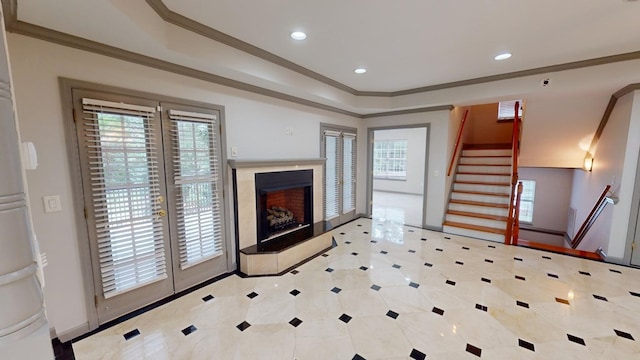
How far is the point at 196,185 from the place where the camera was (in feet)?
9.47

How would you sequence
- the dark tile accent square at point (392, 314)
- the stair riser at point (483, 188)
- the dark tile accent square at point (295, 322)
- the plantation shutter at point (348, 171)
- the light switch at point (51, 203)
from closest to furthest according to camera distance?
the light switch at point (51, 203) < the dark tile accent square at point (295, 322) < the dark tile accent square at point (392, 314) < the stair riser at point (483, 188) < the plantation shutter at point (348, 171)

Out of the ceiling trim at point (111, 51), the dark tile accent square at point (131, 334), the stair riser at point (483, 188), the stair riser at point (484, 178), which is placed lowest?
the dark tile accent square at point (131, 334)

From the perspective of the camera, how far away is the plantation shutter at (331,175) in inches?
194

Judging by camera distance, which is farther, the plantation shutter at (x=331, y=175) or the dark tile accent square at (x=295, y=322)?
the plantation shutter at (x=331, y=175)

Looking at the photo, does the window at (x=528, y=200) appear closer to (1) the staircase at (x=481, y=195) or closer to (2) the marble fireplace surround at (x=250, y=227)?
(1) the staircase at (x=481, y=195)

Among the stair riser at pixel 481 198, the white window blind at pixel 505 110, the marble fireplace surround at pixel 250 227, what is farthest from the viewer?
the white window blind at pixel 505 110

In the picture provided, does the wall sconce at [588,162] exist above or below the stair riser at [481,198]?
above

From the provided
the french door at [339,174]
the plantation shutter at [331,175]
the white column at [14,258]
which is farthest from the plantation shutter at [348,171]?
the white column at [14,258]

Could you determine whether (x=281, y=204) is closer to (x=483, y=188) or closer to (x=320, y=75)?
(x=320, y=75)

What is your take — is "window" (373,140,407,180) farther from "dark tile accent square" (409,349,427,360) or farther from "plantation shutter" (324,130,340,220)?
"dark tile accent square" (409,349,427,360)

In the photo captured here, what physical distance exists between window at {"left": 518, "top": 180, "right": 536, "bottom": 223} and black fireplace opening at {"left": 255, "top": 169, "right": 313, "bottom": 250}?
647 centimetres

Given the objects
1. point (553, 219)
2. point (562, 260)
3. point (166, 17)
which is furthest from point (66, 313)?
point (553, 219)

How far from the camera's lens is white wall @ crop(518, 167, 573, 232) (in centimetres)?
647

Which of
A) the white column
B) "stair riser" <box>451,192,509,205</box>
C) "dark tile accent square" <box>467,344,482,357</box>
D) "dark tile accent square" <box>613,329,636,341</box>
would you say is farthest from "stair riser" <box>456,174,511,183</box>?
the white column
